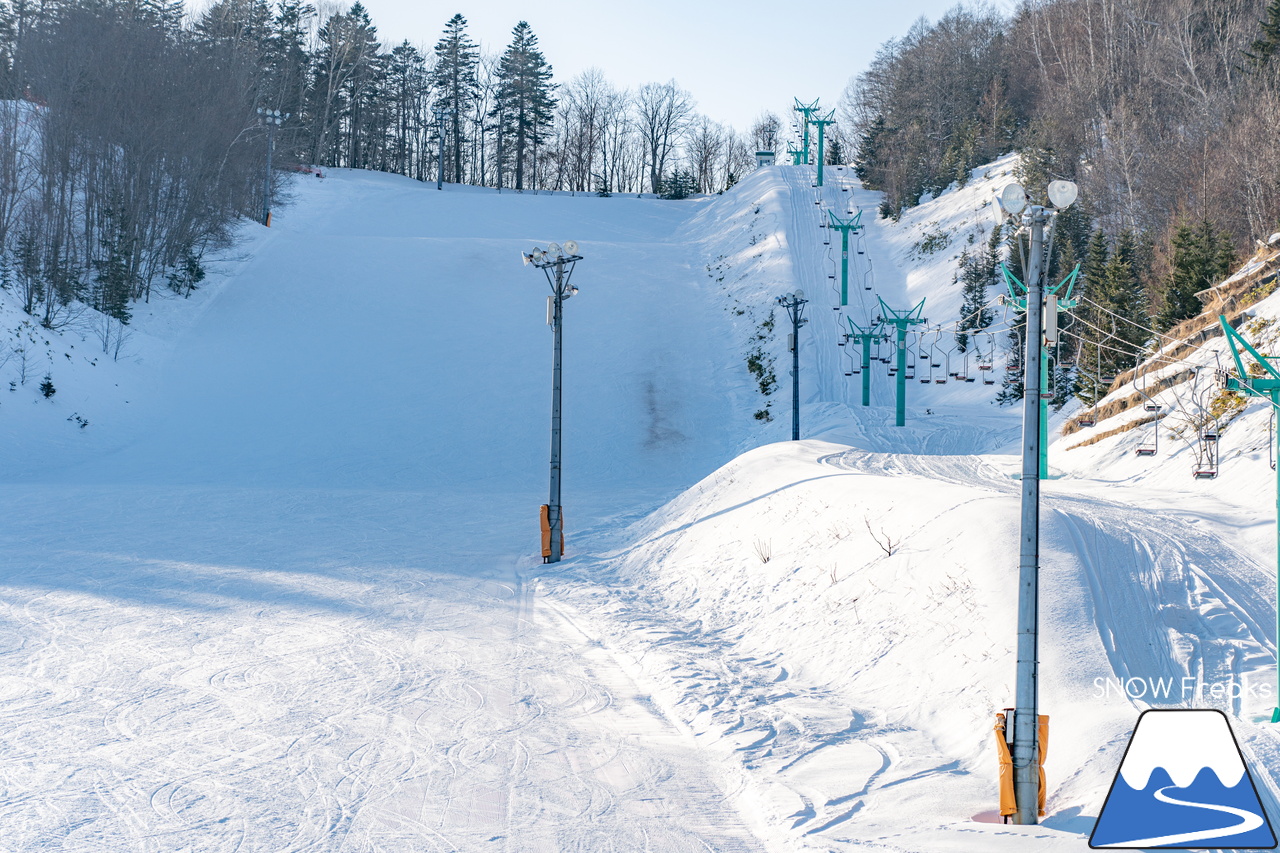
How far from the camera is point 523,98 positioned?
225ft

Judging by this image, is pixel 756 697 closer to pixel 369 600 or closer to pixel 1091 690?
pixel 1091 690

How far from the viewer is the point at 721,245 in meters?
42.9

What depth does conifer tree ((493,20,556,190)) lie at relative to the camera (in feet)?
225

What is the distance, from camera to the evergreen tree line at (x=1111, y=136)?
2303 centimetres

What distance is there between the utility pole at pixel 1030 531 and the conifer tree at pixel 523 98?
65691mm

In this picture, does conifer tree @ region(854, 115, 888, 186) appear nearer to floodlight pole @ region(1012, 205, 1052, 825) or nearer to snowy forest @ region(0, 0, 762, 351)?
snowy forest @ region(0, 0, 762, 351)

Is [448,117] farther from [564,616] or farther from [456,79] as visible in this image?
[564,616]

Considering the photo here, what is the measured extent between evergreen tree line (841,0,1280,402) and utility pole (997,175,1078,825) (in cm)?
1226

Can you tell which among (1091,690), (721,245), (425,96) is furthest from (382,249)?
(425,96)

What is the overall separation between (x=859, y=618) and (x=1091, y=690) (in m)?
2.82

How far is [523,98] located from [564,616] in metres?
63.2

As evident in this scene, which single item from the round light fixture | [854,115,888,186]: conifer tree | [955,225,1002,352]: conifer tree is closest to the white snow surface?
the round light fixture

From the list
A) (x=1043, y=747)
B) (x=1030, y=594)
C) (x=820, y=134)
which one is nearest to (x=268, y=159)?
(x=820, y=134)

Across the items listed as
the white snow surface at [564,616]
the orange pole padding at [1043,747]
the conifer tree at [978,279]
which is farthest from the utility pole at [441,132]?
the orange pole padding at [1043,747]
